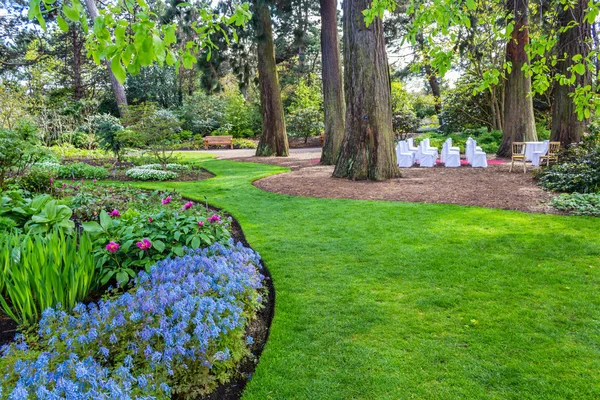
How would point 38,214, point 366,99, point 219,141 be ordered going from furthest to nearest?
point 219,141
point 366,99
point 38,214

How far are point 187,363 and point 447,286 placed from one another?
7.60ft

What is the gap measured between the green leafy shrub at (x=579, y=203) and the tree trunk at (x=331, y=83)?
272 inches

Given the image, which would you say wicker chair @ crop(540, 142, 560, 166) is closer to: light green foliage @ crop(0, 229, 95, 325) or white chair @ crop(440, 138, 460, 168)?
white chair @ crop(440, 138, 460, 168)

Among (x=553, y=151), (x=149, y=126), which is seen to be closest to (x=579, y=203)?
(x=553, y=151)

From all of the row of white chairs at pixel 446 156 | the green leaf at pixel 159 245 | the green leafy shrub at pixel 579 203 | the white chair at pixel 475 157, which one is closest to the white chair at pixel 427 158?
the row of white chairs at pixel 446 156

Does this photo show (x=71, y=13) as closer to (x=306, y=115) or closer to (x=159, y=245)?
(x=159, y=245)

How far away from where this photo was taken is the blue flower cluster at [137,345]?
5.29 feet

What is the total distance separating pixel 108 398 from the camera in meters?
1.54

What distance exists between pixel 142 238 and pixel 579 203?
6.22 m

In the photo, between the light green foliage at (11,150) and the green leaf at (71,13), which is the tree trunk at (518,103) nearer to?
the light green foliage at (11,150)

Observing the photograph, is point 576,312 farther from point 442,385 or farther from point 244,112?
point 244,112

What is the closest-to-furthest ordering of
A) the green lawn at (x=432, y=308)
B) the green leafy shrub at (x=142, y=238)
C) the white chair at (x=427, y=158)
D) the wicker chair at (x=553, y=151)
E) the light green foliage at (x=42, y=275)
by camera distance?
the green lawn at (x=432, y=308)
the light green foliage at (x=42, y=275)
the green leafy shrub at (x=142, y=238)
the wicker chair at (x=553, y=151)
the white chair at (x=427, y=158)

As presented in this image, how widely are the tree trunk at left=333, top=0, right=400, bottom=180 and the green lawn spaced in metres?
3.26

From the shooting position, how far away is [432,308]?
2.99 metres
